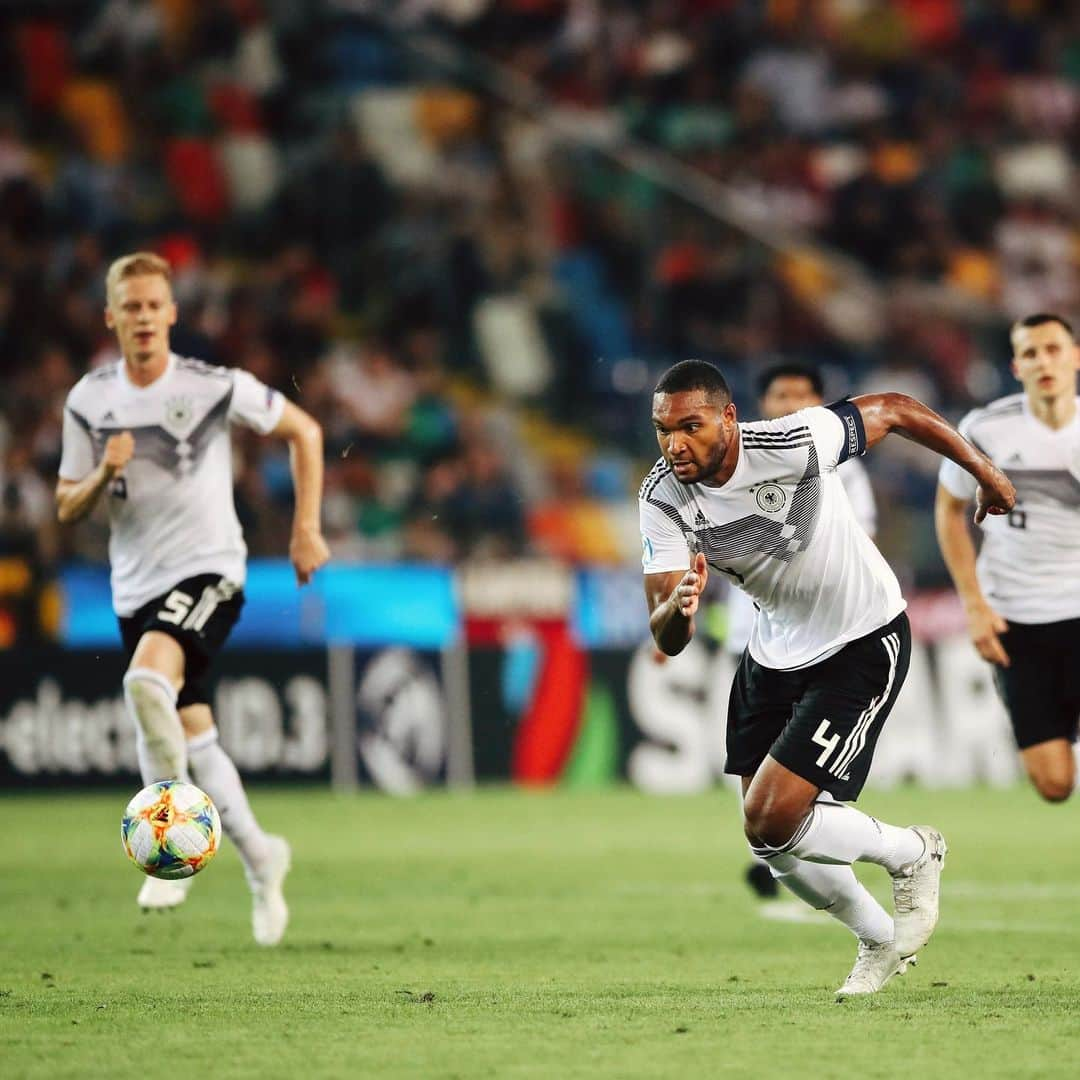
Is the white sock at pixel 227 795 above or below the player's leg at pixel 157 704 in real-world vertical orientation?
below

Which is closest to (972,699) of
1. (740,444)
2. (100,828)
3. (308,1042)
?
(100,828)

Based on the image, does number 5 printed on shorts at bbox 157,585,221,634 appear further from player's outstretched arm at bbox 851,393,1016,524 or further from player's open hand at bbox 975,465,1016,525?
player's open hand at bbox 975,465,1016,525

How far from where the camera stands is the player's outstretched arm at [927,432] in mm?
6805

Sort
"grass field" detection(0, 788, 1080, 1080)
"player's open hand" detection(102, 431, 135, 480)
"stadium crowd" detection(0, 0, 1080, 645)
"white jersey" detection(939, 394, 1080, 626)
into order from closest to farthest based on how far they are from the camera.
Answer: "grass field" detection(0, 788, 1080, 1080)
"player's open hand" detection(102, 431, 135, 480)
"white jersey" detection(939, 394, 1080, 626)
"stadium crowd" detection(0, 0, 1080, 645)

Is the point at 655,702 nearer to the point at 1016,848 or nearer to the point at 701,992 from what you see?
the point at 1016,848

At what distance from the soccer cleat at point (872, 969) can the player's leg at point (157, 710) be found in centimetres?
283

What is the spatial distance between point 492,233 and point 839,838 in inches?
466

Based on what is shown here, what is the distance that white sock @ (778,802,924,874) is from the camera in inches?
269

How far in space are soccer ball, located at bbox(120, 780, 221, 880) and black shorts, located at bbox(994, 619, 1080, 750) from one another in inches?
143

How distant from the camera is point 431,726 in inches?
656

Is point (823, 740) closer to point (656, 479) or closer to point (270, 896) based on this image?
point (656, 479)

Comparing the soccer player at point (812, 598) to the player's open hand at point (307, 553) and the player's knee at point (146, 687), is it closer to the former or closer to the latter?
the player's open hand at point (307, 553)

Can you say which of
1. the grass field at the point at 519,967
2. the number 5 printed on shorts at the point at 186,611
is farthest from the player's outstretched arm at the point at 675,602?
the number 5 printed on shorts at the point at 186,611

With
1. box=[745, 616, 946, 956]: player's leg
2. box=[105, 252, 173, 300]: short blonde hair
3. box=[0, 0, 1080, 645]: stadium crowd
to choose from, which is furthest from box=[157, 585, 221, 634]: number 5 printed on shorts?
box=[0, 0, 1080, 645]: stadium crowd
